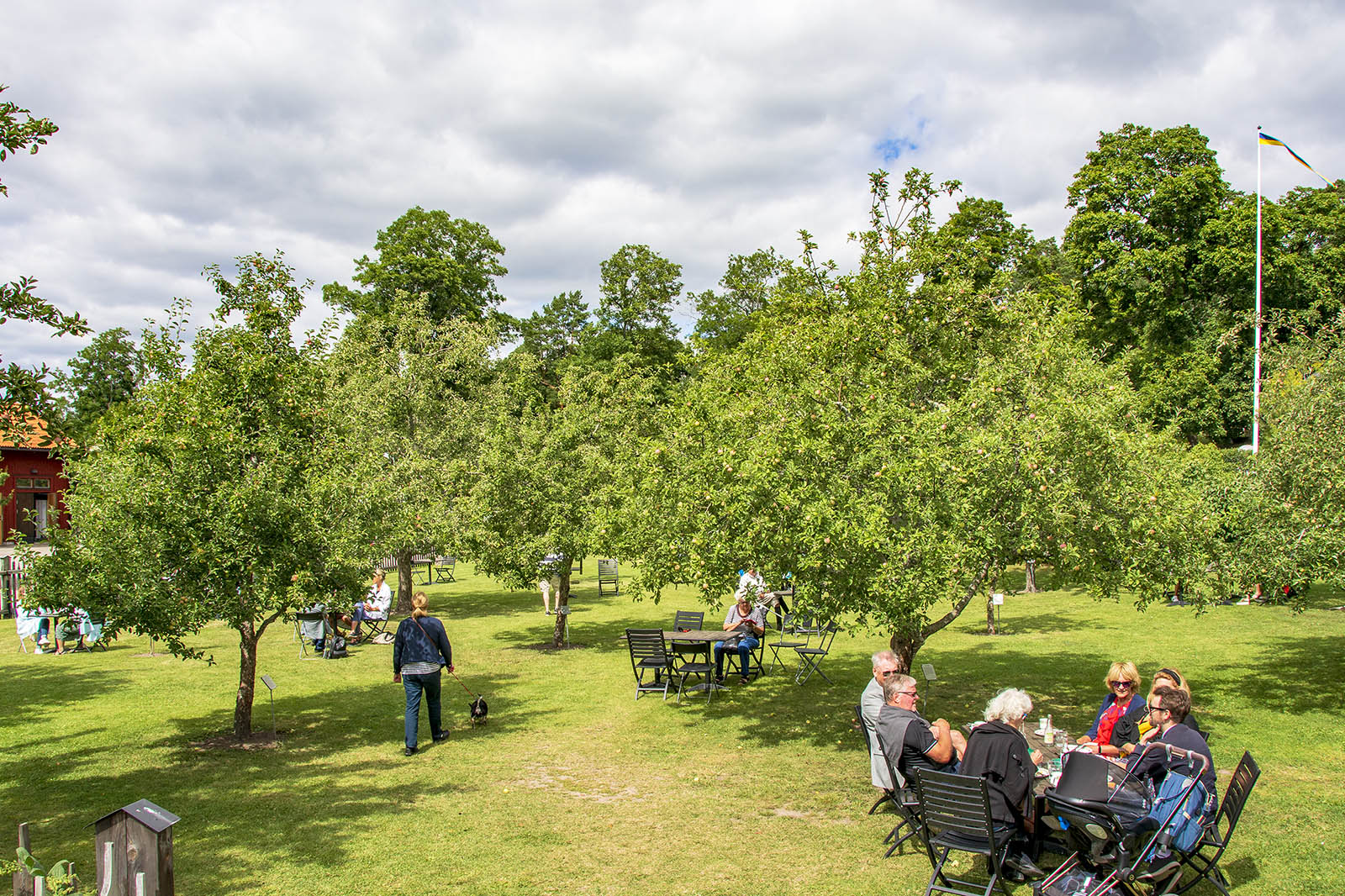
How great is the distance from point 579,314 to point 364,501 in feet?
195

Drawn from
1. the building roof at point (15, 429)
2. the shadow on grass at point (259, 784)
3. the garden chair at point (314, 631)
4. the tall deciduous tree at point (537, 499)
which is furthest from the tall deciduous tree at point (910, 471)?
the garden chair at point (314, 631)

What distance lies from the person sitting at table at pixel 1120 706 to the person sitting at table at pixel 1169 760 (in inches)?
31.1

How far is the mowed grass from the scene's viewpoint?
6.58 metres

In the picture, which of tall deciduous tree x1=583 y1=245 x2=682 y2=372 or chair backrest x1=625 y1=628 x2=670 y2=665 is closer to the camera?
chair backrest x1=625 y1=628 x2=670 y2=665

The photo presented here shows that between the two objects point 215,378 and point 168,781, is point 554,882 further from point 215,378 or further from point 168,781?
point 215,378

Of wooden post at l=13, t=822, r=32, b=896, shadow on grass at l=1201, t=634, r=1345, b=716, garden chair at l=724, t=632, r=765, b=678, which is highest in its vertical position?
wooden post at l=13, t=822, r=32, b=896

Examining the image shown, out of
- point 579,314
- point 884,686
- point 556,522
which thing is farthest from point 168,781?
point 579,314

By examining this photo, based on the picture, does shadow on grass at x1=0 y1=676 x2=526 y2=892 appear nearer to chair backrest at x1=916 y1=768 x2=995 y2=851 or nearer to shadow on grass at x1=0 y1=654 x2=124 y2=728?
shadow on grass at x1=0 y1=654 x2=124 y2=728

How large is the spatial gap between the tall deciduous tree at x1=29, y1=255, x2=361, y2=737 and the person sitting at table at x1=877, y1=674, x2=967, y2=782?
20.5 feet

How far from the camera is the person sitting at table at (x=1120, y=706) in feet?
24.9

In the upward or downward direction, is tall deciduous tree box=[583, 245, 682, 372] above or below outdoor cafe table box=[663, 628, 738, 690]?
above

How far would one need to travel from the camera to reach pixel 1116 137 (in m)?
34.4

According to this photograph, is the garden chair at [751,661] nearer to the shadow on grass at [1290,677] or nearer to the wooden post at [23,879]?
the shadow on grass at [1290,677]

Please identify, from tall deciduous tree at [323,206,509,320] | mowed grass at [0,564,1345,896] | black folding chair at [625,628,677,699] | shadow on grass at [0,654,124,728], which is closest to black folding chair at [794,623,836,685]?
mowed grass at [0,564,1345,896]
